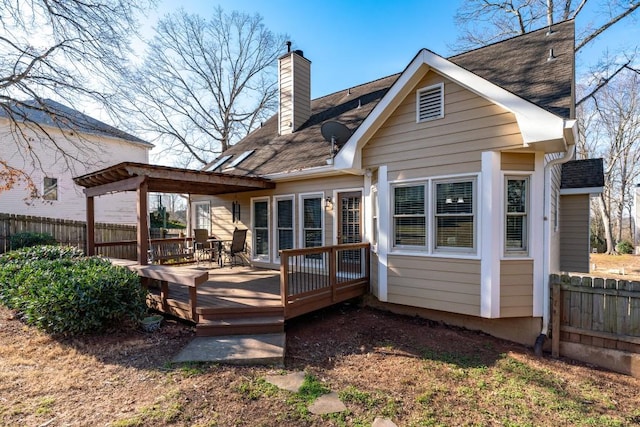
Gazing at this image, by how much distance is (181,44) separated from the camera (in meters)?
19.8

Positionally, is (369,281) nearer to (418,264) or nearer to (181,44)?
(418,264)

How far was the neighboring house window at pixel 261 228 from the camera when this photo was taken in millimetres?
8820

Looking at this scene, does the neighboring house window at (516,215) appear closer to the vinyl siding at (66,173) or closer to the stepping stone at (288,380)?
the stepping stone at (288,380)

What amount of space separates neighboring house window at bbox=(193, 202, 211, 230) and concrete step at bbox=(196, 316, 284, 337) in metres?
6.17

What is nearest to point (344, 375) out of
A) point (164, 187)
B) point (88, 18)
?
point (164, 187)

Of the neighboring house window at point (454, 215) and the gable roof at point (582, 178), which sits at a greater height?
the gable roof at point (582, 178)

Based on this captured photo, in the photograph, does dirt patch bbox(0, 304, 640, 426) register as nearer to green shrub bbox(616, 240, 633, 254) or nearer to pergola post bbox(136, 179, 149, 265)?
pergola post bbox(136, 179, 149, 265)

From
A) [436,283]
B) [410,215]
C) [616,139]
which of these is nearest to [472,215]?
[410,215]

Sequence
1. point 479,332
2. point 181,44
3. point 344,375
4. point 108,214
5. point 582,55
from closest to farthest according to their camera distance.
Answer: point 344,375 < point 479,332 < point 582,55 < point 108,214 < point 181,44

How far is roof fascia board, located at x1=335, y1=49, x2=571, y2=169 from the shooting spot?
429cm

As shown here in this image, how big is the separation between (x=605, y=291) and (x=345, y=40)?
461 inches

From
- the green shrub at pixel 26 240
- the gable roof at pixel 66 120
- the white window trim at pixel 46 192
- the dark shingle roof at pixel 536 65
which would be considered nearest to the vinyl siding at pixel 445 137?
the dark shingle roof at pixel 536 65

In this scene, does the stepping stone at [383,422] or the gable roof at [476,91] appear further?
the gable roof at [476,91]

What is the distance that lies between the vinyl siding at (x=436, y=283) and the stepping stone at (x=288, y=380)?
2.64 meters
